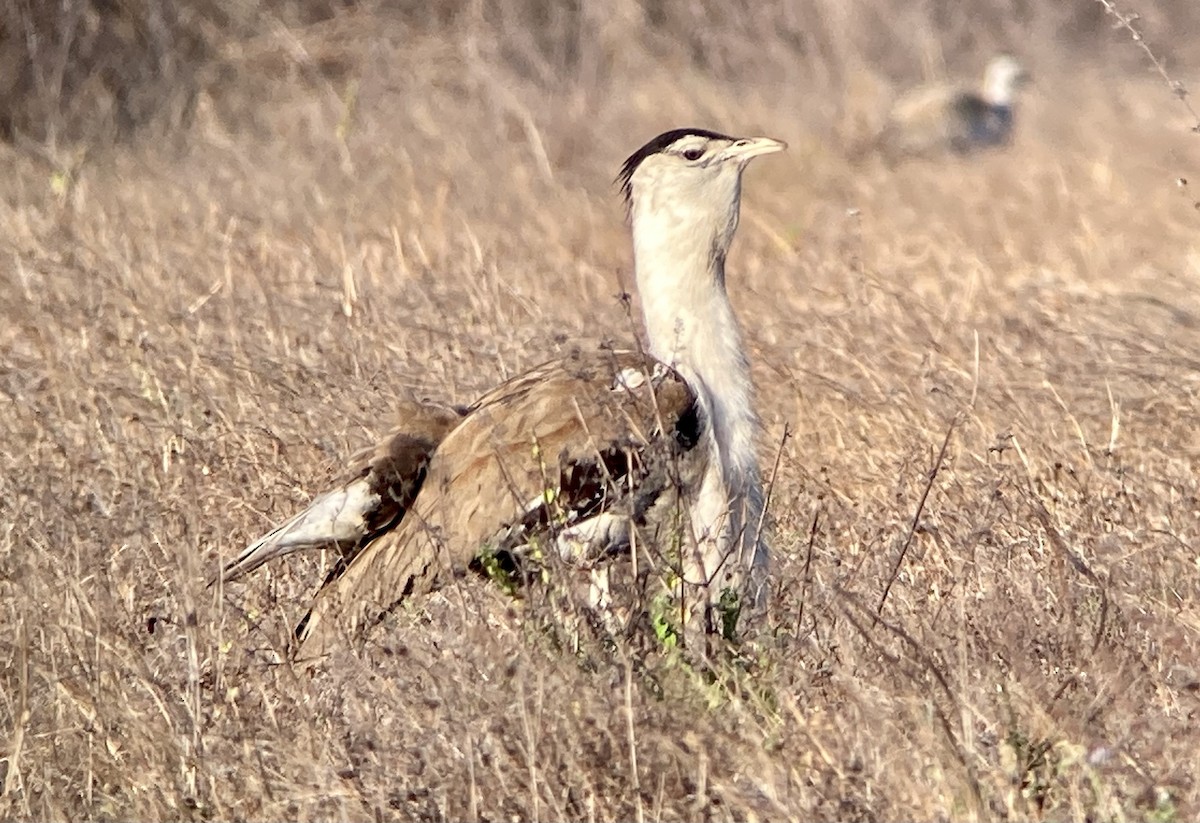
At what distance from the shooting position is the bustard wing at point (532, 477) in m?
3.87

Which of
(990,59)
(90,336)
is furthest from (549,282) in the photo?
(990,59)

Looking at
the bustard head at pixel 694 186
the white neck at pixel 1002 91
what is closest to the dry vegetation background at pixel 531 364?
the bustard head at pixel 694 186

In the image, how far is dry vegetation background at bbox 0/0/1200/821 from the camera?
332 centimetres

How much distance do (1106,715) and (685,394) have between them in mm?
1142

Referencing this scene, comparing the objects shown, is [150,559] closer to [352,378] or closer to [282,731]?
[282,731]

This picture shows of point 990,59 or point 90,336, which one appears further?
point 990,59

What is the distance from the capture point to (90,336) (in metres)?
6.09

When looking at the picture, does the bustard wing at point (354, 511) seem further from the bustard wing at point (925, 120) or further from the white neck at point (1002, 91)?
the white neck at point (1002, 91)

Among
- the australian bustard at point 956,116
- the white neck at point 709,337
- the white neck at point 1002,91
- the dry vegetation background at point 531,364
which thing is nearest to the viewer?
the dry vegetation background at point 531,364

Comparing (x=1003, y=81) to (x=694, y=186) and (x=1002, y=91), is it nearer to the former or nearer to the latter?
(x=1002, y=91)

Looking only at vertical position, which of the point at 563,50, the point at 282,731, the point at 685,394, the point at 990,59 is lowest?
the point at 990,59

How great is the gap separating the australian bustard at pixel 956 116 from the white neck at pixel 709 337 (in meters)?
6.64

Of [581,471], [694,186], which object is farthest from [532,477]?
[694,186]

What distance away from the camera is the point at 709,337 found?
428 centimetres
